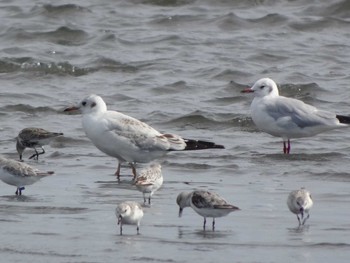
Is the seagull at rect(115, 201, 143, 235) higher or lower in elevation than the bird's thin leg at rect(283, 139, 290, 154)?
lower

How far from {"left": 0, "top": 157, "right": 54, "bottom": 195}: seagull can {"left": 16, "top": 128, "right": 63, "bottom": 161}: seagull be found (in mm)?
2646

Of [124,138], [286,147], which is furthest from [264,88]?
[124,138]

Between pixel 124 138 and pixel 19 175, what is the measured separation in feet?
7.58

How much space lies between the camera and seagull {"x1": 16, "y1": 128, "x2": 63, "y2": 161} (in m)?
13.4

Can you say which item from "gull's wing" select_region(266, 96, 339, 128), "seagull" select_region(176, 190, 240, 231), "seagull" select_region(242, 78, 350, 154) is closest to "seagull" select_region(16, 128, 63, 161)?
"seagull" select_region(242, 78, 350, 154)

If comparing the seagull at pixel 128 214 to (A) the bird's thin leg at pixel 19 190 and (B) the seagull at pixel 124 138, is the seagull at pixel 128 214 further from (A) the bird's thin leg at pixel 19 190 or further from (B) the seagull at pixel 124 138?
(B) the seagull at pixel 124 138

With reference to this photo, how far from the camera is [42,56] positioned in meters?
21.2

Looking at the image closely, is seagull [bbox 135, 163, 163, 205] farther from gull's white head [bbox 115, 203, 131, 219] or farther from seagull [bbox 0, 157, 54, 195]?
gull's white head [bbox 115, 203, 131, 219]

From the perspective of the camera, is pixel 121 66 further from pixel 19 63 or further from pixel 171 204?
pixel 171 204

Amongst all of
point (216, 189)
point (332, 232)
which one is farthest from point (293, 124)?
point (332, 232)

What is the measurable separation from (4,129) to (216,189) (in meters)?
5.00

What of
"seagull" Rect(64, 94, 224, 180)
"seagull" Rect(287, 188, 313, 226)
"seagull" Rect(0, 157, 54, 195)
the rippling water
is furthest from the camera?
"seagull" Rect(64, 94, 224, 180)

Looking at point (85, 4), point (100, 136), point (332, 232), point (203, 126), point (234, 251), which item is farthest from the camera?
point (85, 4)

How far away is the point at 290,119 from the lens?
47.4ft
